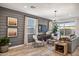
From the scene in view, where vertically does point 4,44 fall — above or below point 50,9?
below

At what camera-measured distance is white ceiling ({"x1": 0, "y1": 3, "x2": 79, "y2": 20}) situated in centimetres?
289

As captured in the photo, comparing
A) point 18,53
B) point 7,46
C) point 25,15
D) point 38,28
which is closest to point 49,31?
point 38,28

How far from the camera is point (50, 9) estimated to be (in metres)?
3.07

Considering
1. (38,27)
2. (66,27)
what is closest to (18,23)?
(38,27)

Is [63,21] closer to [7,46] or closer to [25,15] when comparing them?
[25,15]

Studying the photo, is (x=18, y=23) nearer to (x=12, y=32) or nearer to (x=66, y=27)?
(x=12, y=32)

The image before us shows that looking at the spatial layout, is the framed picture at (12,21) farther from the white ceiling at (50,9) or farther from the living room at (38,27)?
the white ceiling at (50,9)

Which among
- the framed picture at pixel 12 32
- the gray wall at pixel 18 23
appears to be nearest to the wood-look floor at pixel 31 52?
the gray wall at pixel 18 23

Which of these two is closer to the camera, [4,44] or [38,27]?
[4,44]

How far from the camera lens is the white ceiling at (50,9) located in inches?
114

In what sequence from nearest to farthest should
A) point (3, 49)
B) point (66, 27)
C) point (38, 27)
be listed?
point (3, 49), point (66, 27), point (38, 27)

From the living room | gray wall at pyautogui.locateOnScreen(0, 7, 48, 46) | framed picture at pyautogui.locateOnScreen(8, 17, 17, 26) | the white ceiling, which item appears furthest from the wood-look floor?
the white ceiling

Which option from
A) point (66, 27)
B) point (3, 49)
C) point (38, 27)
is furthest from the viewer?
point (38, 27)

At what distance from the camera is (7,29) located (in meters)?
3.14
